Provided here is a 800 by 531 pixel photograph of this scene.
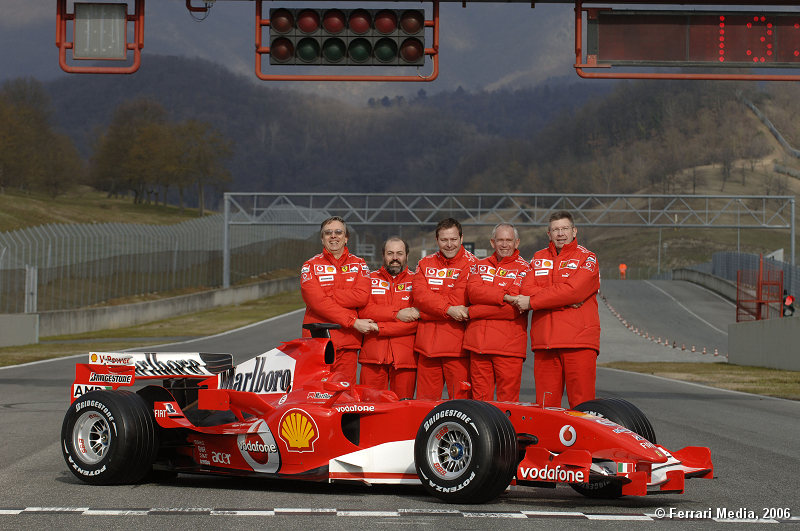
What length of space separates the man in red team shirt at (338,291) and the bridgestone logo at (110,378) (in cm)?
182

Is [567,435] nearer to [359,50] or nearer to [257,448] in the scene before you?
[257,448]

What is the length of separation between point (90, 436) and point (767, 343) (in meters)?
26.4

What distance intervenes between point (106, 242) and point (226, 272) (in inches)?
800

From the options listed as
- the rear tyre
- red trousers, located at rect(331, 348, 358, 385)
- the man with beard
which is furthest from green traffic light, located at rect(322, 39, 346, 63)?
the rear tyre

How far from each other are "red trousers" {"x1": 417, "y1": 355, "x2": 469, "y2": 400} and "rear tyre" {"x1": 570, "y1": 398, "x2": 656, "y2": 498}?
174cm

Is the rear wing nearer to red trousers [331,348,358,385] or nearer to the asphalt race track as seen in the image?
the asphalt race track

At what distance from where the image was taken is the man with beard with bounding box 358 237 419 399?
998 cm

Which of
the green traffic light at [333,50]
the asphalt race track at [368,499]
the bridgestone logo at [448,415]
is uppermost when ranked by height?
the green traffic light at [333,50]

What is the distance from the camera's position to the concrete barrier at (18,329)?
115ft


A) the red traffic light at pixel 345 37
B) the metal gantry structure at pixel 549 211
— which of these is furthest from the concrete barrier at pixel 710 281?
the red traffic light at pixel 345 37

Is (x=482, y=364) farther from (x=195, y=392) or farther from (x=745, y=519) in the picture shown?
(x=745, y=519)

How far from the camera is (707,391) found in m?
21.4

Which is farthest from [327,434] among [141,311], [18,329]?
[141,311]

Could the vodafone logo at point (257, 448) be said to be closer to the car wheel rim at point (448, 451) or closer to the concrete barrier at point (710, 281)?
the car wheel rim at point (448, 451)
